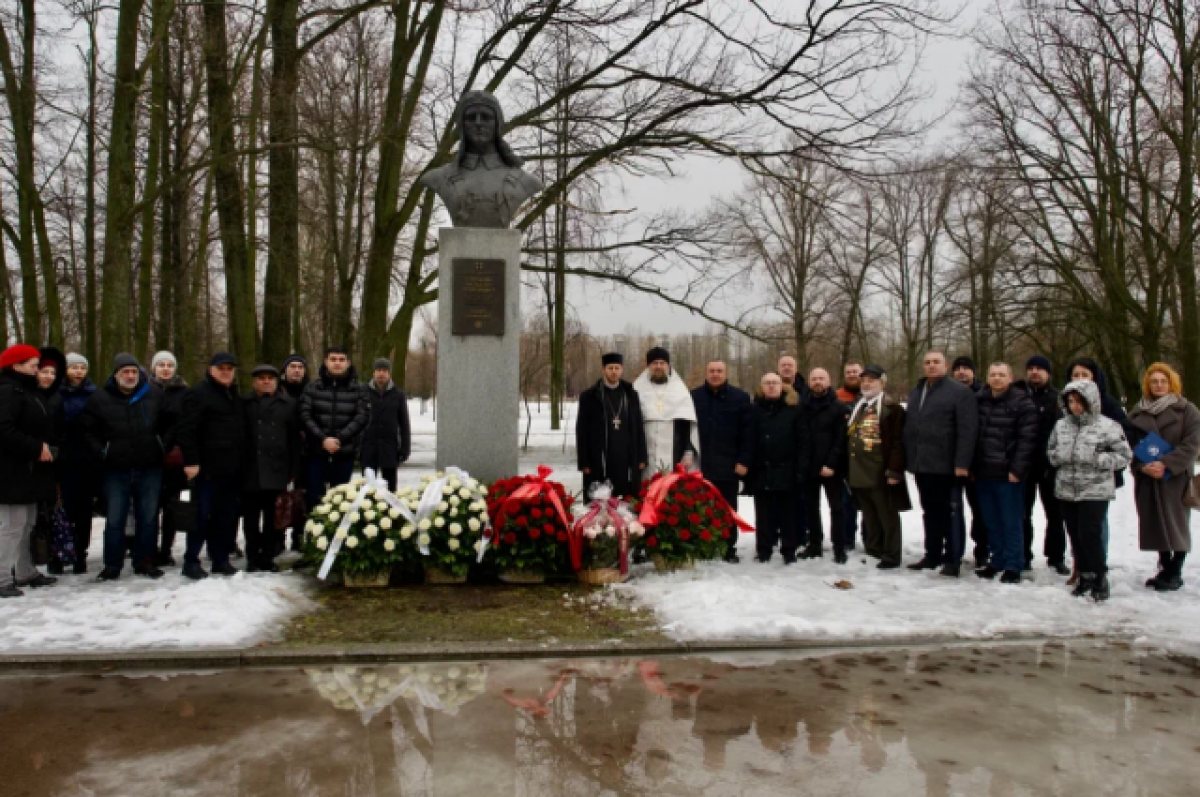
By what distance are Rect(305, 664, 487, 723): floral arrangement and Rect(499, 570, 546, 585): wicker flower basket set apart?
6.43 ft

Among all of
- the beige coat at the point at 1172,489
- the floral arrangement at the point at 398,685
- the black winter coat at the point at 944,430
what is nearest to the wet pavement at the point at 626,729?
the floral arrangement at the point at 398,685

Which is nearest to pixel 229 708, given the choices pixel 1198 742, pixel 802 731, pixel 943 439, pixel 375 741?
pixel 375 741

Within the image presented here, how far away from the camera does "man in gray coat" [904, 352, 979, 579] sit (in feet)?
25.7

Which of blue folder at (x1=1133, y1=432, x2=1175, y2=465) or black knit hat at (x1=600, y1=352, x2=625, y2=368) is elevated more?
black knit hat at (x1=600, y1=352, x2=625, y2=368)

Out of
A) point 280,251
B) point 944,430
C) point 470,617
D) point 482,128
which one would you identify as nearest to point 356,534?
point 470,617

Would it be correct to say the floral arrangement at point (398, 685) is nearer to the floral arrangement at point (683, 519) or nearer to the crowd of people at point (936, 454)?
the floral arrangement at point (683, 519)

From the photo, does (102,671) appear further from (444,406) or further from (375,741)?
(444,406)

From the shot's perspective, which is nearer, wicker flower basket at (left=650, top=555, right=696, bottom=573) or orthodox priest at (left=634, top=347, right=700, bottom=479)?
wicker flower basket at (left=650, top=555, right=696, bottom=573)

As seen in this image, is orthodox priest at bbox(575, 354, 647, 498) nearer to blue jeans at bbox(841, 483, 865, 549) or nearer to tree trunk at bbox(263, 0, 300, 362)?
blue jeans at bbox(841, 483, 865, 549)

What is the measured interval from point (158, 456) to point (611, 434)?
386cm

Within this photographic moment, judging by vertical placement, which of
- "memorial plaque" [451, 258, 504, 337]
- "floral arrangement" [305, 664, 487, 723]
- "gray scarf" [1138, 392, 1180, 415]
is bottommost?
"floral arrangement" [305, 664, 487, 723]

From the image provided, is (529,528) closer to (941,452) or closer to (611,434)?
(611,434)

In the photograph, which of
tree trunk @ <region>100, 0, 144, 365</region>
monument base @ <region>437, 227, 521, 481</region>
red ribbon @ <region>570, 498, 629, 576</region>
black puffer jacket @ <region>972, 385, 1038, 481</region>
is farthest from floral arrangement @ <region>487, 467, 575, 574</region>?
tree trunk @ <region>100, 0, 144, 365</region>

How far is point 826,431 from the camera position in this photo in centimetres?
870
